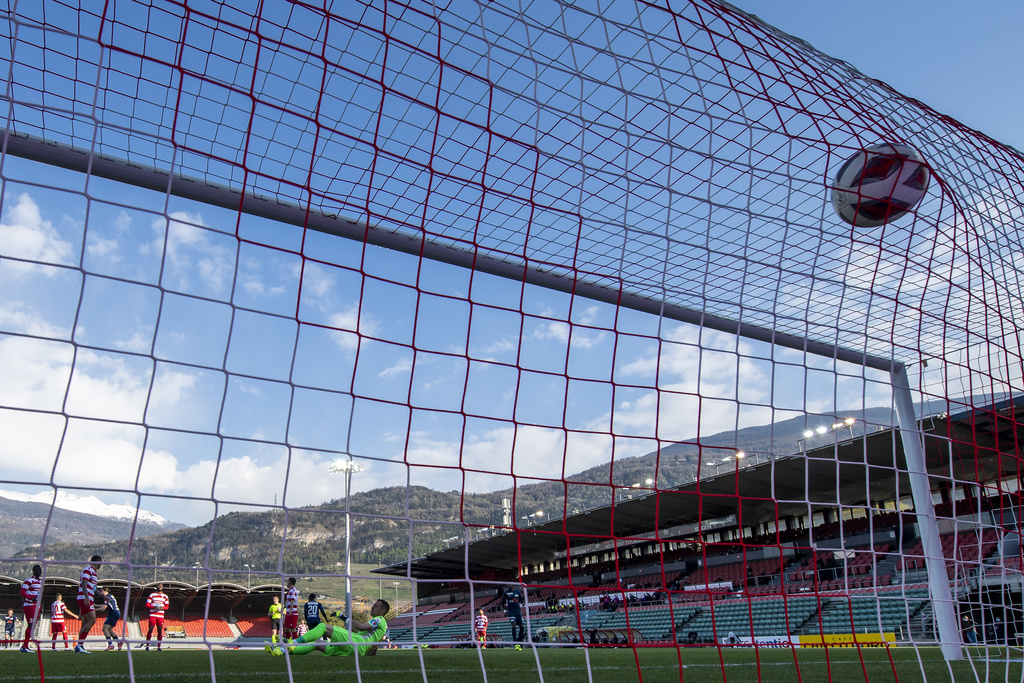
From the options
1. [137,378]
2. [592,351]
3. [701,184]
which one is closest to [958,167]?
[701,184]

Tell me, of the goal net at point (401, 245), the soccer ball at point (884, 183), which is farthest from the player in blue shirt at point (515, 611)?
the soccer ball at point (884, 183)

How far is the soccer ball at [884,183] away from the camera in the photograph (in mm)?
4799

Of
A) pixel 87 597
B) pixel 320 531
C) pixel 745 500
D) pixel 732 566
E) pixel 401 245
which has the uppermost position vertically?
pixel 745 500

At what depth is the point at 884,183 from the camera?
15.8 feet

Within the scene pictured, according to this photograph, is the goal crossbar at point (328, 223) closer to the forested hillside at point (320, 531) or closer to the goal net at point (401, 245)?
the goal net at point (401, 245)

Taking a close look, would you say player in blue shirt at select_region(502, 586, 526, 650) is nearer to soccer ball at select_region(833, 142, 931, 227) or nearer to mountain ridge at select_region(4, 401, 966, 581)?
mountain ridge at select_region(4, 401, 966, 581)

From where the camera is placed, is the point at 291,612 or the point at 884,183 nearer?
the point at 884,183

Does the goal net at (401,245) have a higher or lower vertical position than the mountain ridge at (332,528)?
higher

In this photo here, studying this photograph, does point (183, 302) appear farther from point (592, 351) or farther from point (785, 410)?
point (785, 410)

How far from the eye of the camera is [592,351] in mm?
5332

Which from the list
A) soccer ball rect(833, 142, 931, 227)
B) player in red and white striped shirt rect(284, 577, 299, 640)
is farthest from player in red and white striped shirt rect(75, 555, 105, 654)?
soccer ball rect(833, 142, 931, 227)

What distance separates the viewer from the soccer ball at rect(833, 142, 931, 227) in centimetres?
480

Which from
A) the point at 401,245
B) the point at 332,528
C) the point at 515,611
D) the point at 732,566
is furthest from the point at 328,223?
the point at 732,566

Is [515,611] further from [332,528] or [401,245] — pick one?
[401,245]
